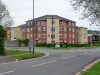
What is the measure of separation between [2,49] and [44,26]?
301 feet

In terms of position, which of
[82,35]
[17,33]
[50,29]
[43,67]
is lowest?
[43,67]

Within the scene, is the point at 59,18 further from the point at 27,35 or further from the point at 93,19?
the point at 93,19

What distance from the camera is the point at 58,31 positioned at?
141 metres

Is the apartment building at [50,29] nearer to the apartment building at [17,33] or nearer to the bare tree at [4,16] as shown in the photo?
the apartment building at [17,33]

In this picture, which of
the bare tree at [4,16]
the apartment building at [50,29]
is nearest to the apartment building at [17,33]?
the apartment building at [50,29]

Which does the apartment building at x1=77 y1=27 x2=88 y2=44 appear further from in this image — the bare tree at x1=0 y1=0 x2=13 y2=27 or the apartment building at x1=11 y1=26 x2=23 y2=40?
the bare tree at x1=0 y1=0 x2=13 y2=27

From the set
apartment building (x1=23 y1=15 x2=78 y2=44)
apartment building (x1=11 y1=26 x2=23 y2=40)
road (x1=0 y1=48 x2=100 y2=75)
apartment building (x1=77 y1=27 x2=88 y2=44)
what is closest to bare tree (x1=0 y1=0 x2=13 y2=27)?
road (x1=0 y1=48 x2=100 y2=75)

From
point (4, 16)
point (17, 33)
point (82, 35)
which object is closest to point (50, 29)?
point (17, 33)

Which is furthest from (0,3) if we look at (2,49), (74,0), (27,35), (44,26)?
(27,35)

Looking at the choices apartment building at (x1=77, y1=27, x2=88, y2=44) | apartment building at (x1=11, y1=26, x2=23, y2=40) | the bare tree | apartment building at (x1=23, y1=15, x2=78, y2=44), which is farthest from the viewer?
apartment building at (x1=77, y1=27, x2=88, y2=44)

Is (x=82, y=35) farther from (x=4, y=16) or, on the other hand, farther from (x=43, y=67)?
(x=43, y=67)

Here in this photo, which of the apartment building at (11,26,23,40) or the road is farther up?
the apartment building at (11,26,23,40)

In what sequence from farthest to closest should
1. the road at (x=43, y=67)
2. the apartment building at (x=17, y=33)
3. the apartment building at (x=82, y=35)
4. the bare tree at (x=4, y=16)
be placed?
the apartment building at (x=82, y=35) → the apartment building at (x=17, y=33) → the bare tree at (x=4, y=16) → the road at (x=43, y=67)

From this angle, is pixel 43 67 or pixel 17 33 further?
pixel 17 33
